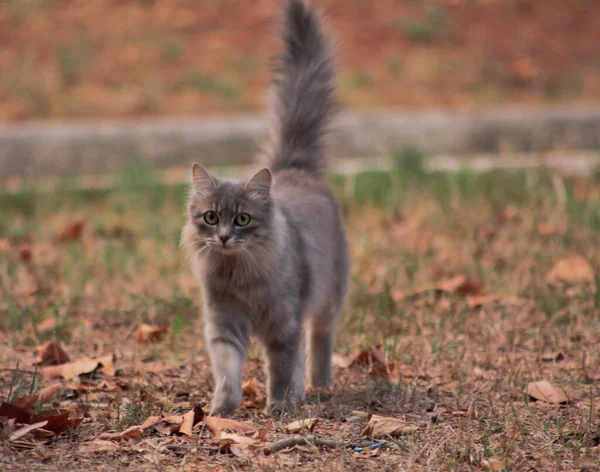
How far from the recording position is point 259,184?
3770 mm

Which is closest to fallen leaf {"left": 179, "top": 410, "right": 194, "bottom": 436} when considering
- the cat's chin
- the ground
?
the cat's chin

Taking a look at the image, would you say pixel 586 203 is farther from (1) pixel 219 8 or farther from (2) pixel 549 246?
(1) pixel 219 8

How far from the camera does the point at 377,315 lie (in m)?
→ 4.73

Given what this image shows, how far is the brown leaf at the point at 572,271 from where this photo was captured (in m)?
5.14

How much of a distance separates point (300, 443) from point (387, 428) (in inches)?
13.2

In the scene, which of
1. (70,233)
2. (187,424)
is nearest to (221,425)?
(187,424)

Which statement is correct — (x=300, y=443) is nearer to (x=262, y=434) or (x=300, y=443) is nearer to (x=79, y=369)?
(x=262, y=434)

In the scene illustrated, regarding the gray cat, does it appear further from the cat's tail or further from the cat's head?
the cat's tail

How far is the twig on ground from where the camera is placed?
299 cm

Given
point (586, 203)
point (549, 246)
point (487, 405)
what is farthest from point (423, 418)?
point (586, 203)

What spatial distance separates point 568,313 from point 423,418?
1.47m

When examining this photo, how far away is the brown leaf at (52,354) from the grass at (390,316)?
0.10 meters

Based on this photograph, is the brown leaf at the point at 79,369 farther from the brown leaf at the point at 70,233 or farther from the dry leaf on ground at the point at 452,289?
the brown leaf at the point at 70,233

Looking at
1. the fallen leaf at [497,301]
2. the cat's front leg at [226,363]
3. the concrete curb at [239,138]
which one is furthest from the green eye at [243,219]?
the concrete curb at [239,138]
